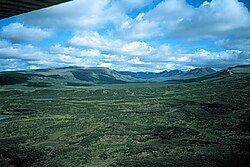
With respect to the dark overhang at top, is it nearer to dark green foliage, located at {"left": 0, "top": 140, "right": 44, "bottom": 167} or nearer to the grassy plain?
the grassy plain

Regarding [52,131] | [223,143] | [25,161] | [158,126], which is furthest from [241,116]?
[25,161]

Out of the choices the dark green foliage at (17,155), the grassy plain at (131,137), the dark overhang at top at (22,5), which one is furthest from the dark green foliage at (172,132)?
the dark overhang at top at (22,5)

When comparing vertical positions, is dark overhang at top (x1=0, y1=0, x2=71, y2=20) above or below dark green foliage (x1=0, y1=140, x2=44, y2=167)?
above

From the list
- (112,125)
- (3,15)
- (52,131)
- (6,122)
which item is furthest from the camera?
(6,122)

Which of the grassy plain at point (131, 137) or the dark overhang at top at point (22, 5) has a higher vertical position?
the dark overhang at top at point (22, 5)

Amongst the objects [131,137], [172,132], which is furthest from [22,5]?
[172,132]

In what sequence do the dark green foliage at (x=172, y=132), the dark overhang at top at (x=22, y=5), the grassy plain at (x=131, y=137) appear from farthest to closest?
the dark green foliage at (x=172, y=132), the grassy plain at (x=131, y=137), the dark overhang at top at (x=22, y=5)

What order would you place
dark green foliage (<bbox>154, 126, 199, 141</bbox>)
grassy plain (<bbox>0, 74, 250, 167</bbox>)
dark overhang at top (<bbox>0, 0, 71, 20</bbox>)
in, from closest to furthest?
dark overhang at top (<bbox>0, 0, 71, 20</bbox>) → grassy plain (<bbox>0, 74, 250, 167</bbox>) → dark green foliage (<bbox>154, 126, 199, 141</bbox>)

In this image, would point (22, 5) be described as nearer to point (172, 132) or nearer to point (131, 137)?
point (131, 137)

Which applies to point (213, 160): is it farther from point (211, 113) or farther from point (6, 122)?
point (6, 122)

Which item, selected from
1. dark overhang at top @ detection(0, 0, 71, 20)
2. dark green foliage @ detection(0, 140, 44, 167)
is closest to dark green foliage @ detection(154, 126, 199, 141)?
dark green foliage @ detection(0, 140, 44, 167)

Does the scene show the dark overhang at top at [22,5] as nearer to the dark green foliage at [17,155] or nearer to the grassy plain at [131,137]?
the grassy plain at [131,137]
